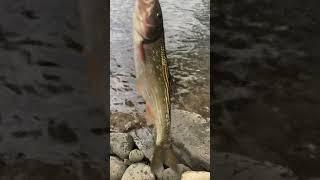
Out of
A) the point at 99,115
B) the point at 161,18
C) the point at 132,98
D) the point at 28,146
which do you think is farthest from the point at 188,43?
the point at 28,146

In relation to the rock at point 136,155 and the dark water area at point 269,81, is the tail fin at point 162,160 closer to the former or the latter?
the rock at point 136,155

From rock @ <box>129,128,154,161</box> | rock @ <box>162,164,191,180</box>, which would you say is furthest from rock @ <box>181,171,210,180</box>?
rock @ <box>129,128,154,161</box>

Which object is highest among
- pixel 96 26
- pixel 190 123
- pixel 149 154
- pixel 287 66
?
pixel 96 26

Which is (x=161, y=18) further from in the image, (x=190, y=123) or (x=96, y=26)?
(x=190, y=123)

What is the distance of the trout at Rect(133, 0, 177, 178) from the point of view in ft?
5.74

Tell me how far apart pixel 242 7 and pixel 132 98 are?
50 cm

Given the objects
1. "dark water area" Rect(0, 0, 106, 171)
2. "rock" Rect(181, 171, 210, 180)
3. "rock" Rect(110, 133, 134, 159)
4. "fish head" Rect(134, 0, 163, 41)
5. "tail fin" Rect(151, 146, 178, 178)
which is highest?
"fish head" Rect(134, 0, 163, 41)

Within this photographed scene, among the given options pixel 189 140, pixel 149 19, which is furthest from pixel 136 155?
pixel 149 19

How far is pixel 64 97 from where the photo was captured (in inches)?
70.8

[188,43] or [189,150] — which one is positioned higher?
[188,43]

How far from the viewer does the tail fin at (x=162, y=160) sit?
68.5 inches

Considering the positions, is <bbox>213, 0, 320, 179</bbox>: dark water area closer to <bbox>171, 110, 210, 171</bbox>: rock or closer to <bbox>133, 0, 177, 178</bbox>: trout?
<bbox>171, 110, 210, 171</bbox>: rock

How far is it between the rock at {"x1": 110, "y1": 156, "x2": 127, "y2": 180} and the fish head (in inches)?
17.6

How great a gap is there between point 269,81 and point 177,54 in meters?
0.33
